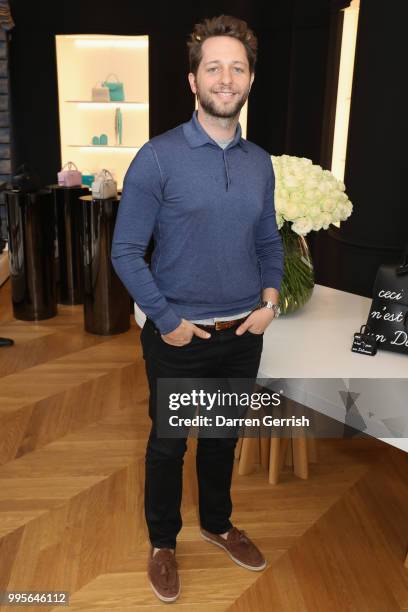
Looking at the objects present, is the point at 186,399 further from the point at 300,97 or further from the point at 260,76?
the point at 260,76

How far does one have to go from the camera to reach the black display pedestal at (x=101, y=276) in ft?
13.1

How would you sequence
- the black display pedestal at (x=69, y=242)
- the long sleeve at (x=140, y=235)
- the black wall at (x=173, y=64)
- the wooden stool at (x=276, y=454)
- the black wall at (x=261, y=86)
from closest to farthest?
the long sleeve at (x=140, y=235) < the wooden stool at (x=276, y=454) < the black wall at (x=261, y=86) < the black display pedestal at (x=69, y=242) < the black wall at (x=173, y=64)

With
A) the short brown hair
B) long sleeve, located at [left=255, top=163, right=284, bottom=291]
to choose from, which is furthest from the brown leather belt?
the short brown hair

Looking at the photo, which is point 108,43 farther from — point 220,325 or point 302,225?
point 220,325

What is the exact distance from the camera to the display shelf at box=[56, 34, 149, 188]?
6.08 meters

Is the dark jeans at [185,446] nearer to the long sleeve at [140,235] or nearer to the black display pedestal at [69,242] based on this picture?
the long sleeve at [140,235]

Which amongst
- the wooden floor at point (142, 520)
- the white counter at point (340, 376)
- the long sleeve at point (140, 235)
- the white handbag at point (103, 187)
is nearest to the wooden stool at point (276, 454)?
the wooden floor at point (142, 520)

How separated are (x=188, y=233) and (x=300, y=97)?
14.5 ft

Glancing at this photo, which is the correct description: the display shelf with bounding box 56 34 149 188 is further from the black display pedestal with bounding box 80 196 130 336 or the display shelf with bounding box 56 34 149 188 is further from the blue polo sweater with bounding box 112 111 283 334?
the blue polo sweater with bounding box 112 111 283 334

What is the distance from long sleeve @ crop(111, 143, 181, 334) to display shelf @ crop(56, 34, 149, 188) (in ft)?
16.6

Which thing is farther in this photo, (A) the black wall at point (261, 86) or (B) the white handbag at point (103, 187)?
(A) the black wall at point (261, 86)

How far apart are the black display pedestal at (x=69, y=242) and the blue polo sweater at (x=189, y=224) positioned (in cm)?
319

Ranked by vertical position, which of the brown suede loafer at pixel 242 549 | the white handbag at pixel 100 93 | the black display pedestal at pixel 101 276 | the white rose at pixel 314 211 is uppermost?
the white handbag at pixel 100 93

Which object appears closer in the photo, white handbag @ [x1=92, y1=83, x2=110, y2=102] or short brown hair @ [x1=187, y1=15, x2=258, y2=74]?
short brown hair @ [x1=187, y1=15, x2=258, y2=74]
